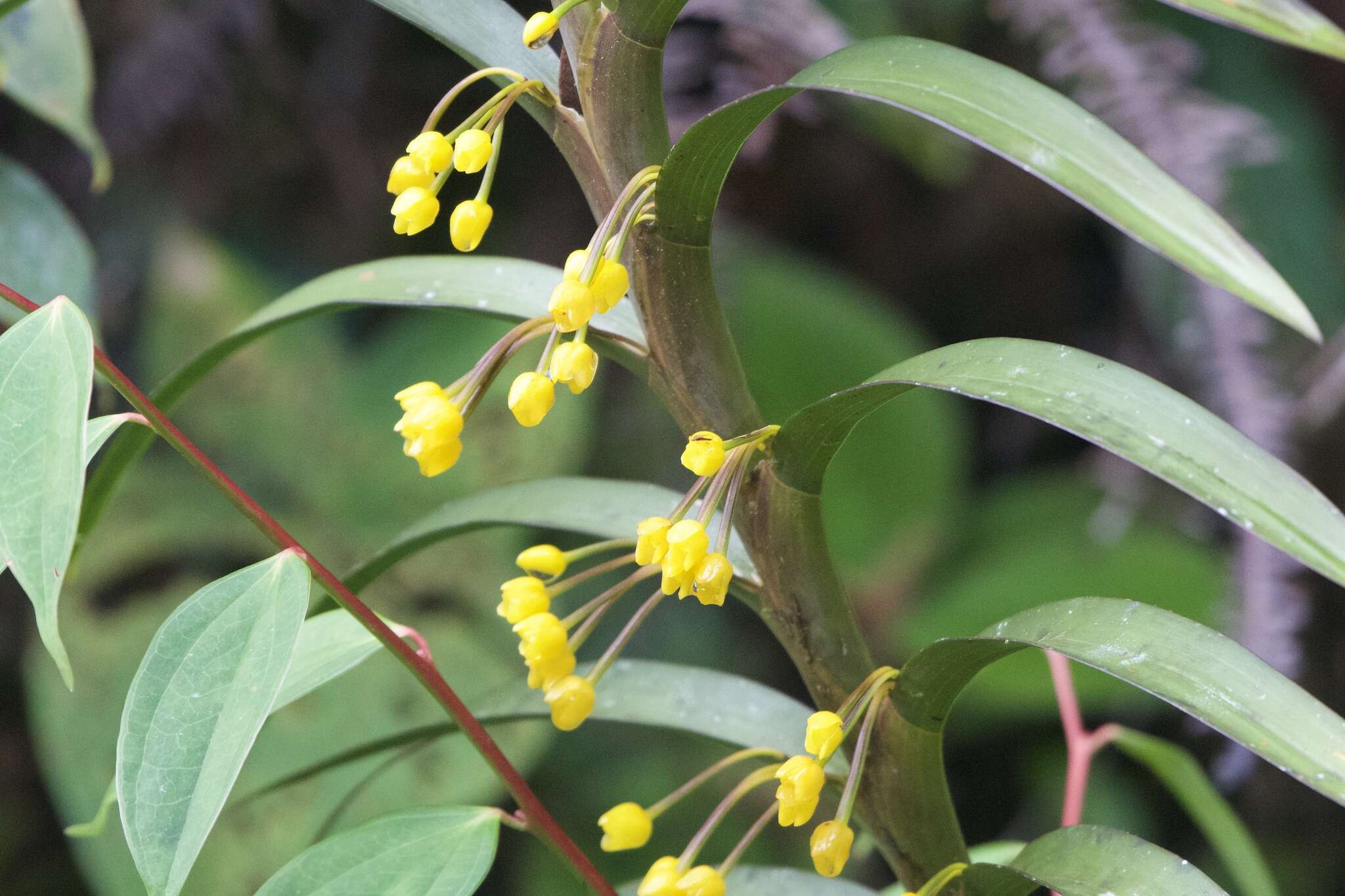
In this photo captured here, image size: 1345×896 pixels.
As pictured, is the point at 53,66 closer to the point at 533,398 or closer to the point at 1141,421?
the point at 533,398

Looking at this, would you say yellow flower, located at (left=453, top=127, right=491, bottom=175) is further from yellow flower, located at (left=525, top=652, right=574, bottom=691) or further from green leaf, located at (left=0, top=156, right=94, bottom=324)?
green leaf, located at (left=0, top=156, right=94, bottom=324)

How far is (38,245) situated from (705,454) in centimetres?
52

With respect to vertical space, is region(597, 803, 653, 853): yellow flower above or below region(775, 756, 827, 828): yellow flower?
below

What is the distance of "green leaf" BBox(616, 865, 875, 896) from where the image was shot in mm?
395

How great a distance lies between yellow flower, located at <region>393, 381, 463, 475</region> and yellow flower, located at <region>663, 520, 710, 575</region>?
61 mm

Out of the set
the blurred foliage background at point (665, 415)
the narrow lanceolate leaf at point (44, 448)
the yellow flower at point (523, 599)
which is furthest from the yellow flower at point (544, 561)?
the blurred foliage background at point (665, 415)

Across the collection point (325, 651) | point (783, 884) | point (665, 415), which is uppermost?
point (325, 651)

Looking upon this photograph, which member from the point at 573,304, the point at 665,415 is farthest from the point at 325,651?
the point at 665,415

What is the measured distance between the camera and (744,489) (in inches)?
12.6

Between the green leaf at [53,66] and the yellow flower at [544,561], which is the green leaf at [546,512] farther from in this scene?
the green leaf at [53,66]

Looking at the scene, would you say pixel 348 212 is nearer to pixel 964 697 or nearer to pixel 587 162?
pixel 964 697

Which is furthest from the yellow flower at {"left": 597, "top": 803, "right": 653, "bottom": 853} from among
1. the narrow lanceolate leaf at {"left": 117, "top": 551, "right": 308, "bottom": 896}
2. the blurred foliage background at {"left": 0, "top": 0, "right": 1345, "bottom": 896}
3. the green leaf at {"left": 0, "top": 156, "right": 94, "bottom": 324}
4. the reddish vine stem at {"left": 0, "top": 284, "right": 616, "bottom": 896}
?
the blurred foliage background at {"left": 0, "top": 0, "right": 1345, "bottom": 896}

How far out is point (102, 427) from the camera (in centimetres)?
29

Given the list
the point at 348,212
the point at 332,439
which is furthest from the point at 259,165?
A: the point at 332,439
